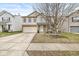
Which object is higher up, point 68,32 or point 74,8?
point 74,8

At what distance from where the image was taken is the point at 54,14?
Result: 455cm

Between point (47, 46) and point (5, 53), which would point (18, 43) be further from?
point (47, 46)

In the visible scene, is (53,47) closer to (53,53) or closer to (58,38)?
(53,53)

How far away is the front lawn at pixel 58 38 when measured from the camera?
4500 mm

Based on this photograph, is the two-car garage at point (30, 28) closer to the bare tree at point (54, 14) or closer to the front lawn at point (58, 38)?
the front lawn at point (58, 38)

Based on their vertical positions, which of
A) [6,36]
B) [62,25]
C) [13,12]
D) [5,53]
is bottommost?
[5,53]

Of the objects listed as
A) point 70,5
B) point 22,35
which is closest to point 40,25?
point 22,35

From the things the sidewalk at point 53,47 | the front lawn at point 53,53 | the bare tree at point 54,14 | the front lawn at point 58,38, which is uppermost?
the bare tree at point 54,14

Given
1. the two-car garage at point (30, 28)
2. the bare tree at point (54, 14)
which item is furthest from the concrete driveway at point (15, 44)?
the bare tree at point (54, 14)

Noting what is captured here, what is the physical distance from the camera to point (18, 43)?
14.8 feet

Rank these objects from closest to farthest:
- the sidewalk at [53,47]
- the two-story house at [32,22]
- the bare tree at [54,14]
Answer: the sidewalk at [53,47], the bare tree at [54,14], the two-story house at [32,22]

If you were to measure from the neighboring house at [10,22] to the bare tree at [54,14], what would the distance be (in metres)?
0.61

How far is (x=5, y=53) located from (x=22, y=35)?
73 centimetres

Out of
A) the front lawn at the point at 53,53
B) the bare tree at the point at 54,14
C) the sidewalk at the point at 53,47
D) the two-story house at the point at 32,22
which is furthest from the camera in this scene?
the two-story house at the point at 32,22
